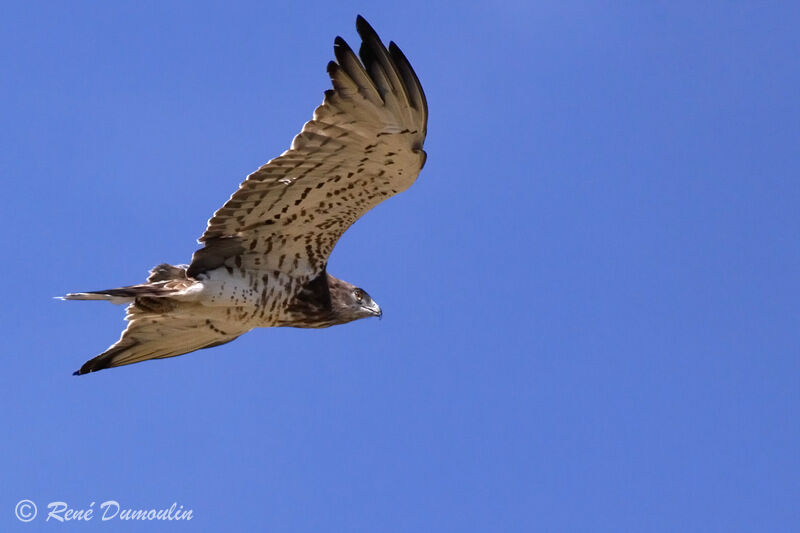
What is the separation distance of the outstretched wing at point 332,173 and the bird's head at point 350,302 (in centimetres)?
32

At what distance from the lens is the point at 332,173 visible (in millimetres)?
10000

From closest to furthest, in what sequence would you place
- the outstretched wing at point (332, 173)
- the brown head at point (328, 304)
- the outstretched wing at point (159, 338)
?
the outstretched wing at point (332, 173) → the brown head at point (328, 304) → the outstretched wing at point (159, 338)

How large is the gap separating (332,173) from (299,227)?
74 cm

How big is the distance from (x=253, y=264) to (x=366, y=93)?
2.05 meters

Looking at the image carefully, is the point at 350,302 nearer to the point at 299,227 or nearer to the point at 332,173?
the point at 299,227

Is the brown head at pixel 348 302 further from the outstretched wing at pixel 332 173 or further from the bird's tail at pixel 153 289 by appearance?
the bird's tail at pixel 153 289

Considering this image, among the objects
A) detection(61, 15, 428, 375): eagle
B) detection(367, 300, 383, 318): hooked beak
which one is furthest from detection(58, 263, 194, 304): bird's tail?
detection(367, 300, 383, 318): hooked beak

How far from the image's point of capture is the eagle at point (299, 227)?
9453 millimetres

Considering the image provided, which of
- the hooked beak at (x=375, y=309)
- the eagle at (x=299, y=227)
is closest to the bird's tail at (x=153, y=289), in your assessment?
the eagle at (x=299, y=227)

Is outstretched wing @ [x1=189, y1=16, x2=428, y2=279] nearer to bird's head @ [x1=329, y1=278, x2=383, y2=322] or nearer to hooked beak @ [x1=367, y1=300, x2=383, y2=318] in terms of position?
bird's head @ [x1=329, y1=278, x2=383, y2=322]

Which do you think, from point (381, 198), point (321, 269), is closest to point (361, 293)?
Answer: point (321, 269)

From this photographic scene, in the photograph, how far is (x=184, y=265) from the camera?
1070 cm

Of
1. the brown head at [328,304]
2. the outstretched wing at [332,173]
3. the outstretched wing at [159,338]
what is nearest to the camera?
the outstretched wing at [332,173]

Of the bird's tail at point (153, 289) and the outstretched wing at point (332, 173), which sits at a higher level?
the outstretched wing at point (332, 173)
